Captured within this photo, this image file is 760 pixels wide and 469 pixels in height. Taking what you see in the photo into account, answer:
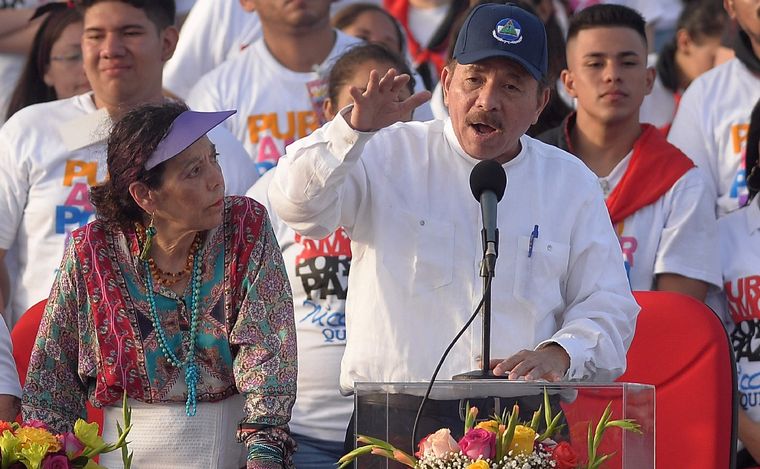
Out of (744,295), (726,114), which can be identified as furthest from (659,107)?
(744,295)

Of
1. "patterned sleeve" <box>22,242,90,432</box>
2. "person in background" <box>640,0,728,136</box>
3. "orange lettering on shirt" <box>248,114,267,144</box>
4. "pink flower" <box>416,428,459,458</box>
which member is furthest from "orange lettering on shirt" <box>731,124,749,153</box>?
"pink flower" <box>416,428,459,458</box>

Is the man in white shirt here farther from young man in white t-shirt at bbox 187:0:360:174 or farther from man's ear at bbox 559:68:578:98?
young man in white t-shirt at bbox 187:0:360:174

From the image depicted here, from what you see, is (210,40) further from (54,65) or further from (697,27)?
(697,27)

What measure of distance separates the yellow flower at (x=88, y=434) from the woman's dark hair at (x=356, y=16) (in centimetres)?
429

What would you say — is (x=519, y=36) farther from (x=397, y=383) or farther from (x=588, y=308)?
(x=397, y=383)

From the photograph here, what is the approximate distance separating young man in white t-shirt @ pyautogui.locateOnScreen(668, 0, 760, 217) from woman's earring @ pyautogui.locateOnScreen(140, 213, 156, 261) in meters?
2.99

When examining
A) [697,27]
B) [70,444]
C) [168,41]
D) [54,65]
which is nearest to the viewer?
[70,444]

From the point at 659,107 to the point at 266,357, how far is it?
4320 mm

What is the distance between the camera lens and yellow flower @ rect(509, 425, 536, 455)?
2955 millimetres

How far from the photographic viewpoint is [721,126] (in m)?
6.45

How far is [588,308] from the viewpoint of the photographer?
3957 mm

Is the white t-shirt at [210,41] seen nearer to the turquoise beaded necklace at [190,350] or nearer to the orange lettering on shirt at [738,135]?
the orange lettering on shirt at [738,135]

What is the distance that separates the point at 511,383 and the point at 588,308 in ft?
3.05

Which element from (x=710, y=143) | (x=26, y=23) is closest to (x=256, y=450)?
(x=710, y=143)
